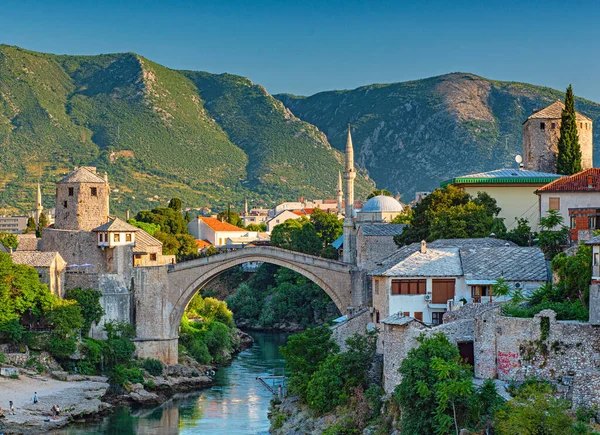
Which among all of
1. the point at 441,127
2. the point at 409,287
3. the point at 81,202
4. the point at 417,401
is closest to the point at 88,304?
the point at 81,202

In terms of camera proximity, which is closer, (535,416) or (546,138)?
(535,416)

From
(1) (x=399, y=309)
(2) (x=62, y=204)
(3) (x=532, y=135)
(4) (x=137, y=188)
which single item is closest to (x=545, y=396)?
(1) (x=399, y=309)

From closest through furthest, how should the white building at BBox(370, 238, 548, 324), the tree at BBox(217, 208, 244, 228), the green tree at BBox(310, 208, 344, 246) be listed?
the white building at BBox(370, 238, 548, 324) → the green tree at BBox(310, 208, 344, 246) → the tree at BBox(217, 208, 244, 228)

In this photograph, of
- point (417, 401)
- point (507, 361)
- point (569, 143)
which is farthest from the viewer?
point (569, 143)

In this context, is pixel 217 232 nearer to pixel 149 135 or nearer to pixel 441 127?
pixel 149 135

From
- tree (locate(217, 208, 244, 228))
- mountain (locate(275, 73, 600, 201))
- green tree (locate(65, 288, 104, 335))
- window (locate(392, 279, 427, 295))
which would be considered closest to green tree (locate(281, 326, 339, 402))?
window (locate(392, 279, 427, 295))

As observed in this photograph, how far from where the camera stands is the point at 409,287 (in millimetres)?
38781

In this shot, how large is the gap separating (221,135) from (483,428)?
122647mm

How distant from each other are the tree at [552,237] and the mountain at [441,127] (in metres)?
111

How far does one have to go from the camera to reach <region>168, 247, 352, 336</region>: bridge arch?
55562 millimetres

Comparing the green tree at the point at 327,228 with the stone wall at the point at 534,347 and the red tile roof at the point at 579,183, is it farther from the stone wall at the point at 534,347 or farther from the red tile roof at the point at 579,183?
the stone wall at the point at 534,347

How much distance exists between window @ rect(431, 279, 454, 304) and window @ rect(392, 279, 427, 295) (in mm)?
348

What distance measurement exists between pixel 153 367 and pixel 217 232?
47409mm

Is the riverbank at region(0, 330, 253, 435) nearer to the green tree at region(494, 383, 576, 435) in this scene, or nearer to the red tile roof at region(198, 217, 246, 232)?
the green tree at region(494, 383, 576, 435)
